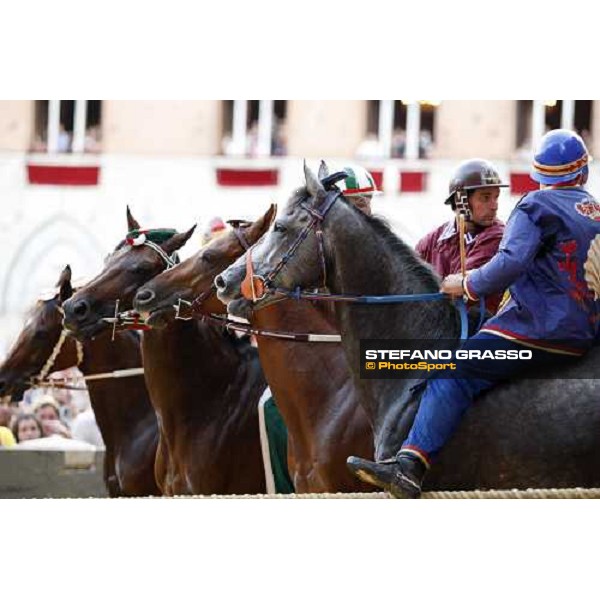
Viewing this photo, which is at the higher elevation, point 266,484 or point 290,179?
point 290,179

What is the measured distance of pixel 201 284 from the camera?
Result: 28.7ft

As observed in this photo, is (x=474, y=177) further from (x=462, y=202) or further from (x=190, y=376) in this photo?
(x=190, y=376)

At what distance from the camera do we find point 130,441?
9883 mm

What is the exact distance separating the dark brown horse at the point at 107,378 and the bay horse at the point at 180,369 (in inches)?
19.0

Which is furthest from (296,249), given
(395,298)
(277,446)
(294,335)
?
(277,446)

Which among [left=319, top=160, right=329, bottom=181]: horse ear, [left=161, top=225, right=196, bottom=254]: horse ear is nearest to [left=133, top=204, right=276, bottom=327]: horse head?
[left=161, top=225, right=196, bottom=254]: horse ear

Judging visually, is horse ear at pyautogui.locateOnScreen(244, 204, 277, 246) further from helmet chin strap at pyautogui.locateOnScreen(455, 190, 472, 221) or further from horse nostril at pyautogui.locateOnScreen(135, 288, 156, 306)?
helmet chin strap at pyautogui.locateOnScreen(455, 190, 472, 221)

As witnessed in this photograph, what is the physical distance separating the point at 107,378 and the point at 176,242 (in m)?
1.20

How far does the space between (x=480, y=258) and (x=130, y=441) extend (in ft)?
10.3

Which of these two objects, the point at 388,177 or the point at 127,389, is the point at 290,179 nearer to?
the point at 388,177

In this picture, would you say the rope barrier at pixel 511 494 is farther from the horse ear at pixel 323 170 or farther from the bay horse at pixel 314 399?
the horse ear at pixel 323 170

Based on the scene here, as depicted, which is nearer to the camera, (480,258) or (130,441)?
(480,258)
